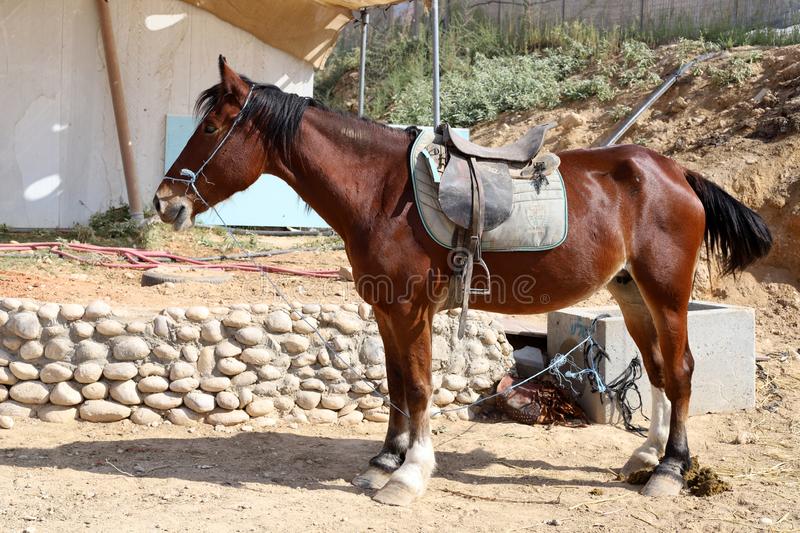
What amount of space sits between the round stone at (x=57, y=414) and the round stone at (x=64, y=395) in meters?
0.05

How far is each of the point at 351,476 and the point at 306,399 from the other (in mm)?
975

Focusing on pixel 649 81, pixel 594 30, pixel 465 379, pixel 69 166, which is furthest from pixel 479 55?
pixel 465 379

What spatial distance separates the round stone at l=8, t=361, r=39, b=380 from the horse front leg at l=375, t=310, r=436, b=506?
2.39 m

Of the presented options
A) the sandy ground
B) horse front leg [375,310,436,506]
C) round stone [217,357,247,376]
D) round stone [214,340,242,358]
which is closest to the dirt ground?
the sandy ground

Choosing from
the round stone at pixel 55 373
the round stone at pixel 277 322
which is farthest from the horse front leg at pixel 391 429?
the round stone at pixel 55 373

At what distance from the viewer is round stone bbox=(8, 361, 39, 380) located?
189 inches

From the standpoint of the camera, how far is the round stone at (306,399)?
5109mm

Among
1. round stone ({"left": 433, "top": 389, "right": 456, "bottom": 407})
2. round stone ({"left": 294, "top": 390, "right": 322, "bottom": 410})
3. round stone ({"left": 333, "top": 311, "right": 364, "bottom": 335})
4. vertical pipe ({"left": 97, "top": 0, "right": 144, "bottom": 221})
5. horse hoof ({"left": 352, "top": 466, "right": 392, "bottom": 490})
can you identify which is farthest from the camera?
vertical pipe ({"left": 97, "top": 0, "right": 144, "bottom": 221})

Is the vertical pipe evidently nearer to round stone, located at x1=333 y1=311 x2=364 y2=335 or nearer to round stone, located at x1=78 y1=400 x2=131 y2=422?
round stone, located at x1=78 y1=400 x2=131 y2=422

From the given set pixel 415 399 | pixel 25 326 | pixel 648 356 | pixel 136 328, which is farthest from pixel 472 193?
→ pixel 25 326

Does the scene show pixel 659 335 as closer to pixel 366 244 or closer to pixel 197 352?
pixel 366 244

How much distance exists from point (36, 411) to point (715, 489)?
3936 millimetres

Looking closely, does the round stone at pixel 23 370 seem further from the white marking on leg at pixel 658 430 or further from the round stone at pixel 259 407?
the white marking on leg at pixel 658 430

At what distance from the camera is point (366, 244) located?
3.84m
